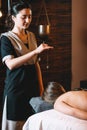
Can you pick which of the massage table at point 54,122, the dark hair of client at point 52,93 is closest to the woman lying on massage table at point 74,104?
the massage table at point 54,122

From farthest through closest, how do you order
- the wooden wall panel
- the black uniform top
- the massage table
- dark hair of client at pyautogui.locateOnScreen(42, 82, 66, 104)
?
the wooden wall panel
the black uniform top
dark hair of client at pyautogui.locateOnScreen(42, 82, 66, 104)
the massage table

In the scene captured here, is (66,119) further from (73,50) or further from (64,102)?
(73,50)

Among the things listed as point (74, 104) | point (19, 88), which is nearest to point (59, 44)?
point (19, 88)

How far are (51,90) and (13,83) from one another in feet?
1.33

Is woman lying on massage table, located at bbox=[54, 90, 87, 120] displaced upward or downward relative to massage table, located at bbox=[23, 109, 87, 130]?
upward

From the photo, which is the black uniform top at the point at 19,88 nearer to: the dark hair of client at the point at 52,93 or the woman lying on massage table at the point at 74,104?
the dark hair of client at the point at 52,93

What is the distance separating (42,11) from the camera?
2.82 m

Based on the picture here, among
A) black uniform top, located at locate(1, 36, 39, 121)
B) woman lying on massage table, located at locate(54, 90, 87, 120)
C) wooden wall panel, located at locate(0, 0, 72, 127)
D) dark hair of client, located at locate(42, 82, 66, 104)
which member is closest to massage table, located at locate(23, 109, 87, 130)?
woman lying on massage table, located at locate(54, 90, 87, 120)

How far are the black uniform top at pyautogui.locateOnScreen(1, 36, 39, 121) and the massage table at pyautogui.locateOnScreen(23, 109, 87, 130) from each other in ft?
1.52

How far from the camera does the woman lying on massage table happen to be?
4.23ft

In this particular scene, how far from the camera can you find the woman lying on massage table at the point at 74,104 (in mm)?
1290

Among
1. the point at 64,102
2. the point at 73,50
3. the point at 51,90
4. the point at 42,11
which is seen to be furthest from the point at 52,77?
the point at 64,102

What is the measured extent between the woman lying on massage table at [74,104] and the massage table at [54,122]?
2 centimetres

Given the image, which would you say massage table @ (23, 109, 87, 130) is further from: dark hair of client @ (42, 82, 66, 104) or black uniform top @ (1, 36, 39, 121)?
black uniform top @ (1, 36, 39, 121)
